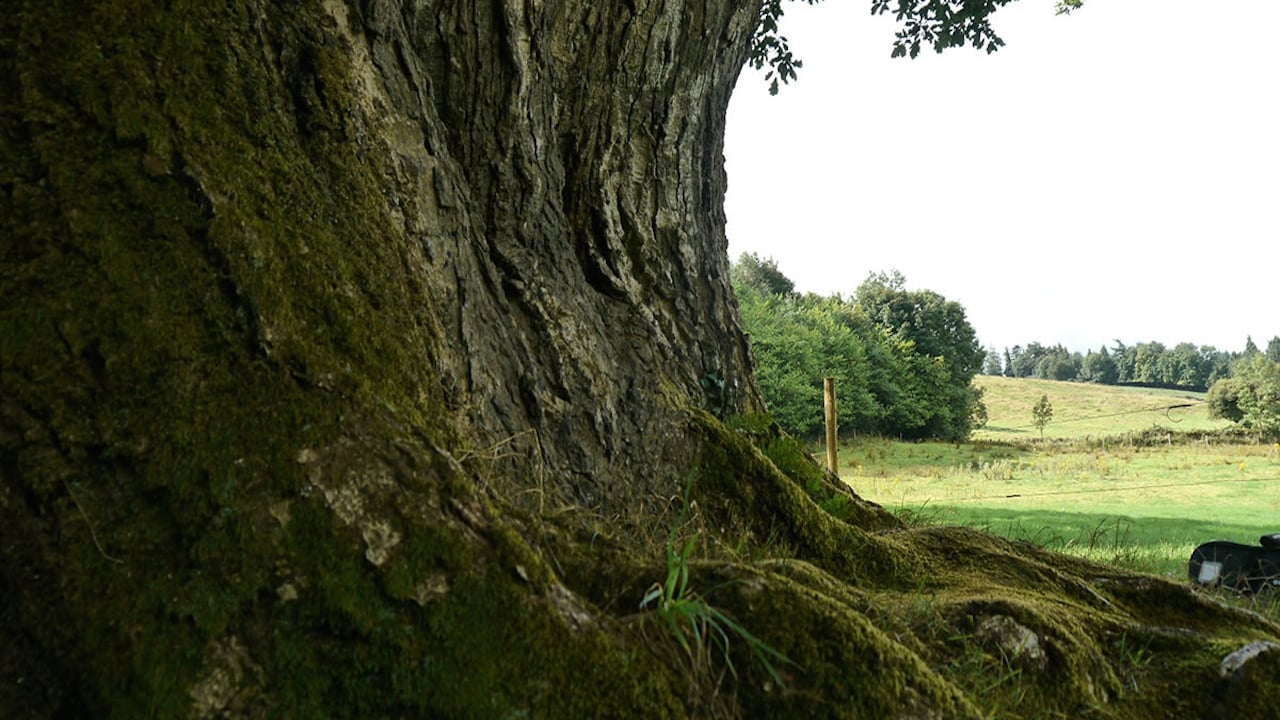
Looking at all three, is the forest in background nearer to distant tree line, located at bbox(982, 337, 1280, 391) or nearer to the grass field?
the grass field

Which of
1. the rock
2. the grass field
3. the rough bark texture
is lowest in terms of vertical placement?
the grass field

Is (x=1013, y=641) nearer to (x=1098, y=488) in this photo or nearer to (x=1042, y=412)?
(x=1098, y=488)

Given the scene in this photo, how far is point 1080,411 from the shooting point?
7312cm

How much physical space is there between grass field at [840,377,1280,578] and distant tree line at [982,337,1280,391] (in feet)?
263

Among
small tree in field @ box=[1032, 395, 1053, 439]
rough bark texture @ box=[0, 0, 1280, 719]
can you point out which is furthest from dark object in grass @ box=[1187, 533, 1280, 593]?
small tree in field @ box=[1032, 395, 1053, 439]

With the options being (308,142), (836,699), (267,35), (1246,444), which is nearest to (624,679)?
(836,699)

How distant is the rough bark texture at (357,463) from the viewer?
5.98 ft

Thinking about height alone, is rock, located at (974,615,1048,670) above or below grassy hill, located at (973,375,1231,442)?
above

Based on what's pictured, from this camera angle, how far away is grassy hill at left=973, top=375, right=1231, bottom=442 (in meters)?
59.1

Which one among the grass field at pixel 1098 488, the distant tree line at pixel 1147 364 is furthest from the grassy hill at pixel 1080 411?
the distant tree line at pixel 1147 364

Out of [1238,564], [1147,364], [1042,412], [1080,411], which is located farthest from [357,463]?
[1147,364]

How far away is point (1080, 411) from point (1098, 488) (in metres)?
53.7

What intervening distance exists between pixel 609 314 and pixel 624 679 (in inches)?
112

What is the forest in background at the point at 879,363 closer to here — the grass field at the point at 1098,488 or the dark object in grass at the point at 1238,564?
the grass field at the point at 1098,488
